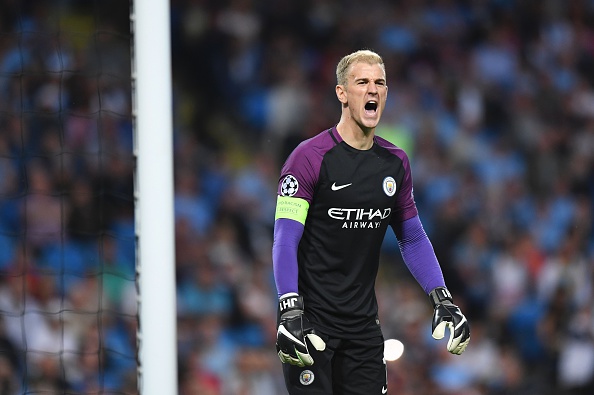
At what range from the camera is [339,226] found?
3863 mm

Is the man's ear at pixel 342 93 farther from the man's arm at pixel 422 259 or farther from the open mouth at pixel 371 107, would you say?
the man's arm at pixel 422 259

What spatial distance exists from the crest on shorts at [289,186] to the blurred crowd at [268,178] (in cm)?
301

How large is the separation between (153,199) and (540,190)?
5.33 metres

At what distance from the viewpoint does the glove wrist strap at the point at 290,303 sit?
363 cm

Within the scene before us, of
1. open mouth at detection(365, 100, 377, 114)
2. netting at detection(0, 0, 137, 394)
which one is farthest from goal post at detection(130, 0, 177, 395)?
netting at detection(0, 0, 137, 394)

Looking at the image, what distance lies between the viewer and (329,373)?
12.6ft

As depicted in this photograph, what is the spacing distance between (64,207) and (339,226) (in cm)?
368

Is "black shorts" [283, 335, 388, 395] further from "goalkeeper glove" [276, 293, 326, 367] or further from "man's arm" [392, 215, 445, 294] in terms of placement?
"man's arm" [392, 215, 445, 294]

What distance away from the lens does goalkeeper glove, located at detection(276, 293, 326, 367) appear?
3.55 metres

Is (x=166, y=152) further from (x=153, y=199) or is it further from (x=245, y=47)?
(x=245, y=47)

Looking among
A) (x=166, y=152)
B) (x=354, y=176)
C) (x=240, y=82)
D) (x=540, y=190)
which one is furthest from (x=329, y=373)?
(x=540, y=190)

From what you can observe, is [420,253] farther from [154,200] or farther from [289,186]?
[154,200]

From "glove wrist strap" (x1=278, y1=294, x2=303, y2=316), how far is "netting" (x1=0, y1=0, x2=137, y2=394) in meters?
2.99

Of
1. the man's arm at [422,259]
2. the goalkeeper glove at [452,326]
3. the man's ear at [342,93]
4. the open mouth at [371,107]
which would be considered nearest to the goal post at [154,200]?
the man's ear at [342,93]
